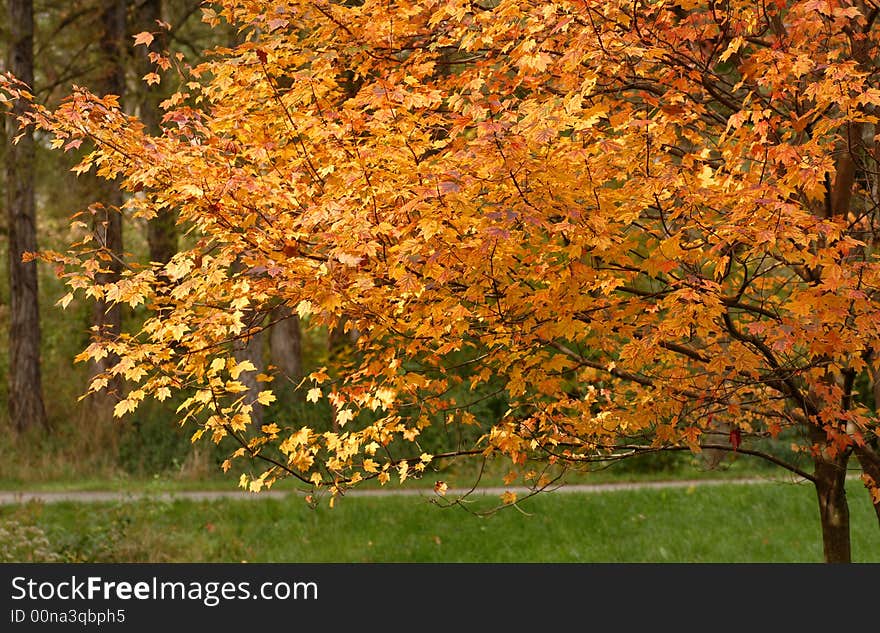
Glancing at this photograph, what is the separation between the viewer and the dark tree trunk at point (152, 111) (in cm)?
1725

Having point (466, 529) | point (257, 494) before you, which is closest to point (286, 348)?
point (257, 494)

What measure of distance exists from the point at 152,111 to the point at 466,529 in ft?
31.6

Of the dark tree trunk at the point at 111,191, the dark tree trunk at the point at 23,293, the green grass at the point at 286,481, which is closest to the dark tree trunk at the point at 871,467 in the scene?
the green grass at the point at 286,481

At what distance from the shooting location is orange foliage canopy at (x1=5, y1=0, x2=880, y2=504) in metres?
4.79

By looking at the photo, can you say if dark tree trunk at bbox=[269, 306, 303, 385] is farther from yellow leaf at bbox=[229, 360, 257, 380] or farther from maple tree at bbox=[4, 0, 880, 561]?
yellow leaf at bbox=[229, 360, 257, 380]

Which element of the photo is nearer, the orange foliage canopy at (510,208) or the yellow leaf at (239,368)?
the orange foliage canopy at (510,208)

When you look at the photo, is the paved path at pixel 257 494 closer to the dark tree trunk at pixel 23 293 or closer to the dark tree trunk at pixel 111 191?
the dark tree trunk at pixel 111 191

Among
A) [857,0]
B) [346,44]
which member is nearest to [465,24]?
[346,44]

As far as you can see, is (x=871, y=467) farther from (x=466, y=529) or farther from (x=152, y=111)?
(x=152, y=111)

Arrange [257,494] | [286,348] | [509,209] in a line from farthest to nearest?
[286,348] → [257,494] → [509,209]

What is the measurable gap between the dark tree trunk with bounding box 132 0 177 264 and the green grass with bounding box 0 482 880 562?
216 inches

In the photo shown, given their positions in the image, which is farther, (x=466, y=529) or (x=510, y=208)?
(x=466, y=529)

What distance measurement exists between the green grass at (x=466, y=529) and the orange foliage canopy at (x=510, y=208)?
5.83m

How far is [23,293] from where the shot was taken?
17.9 metres
